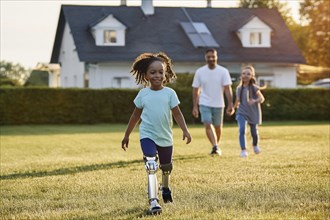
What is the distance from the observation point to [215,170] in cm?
1216

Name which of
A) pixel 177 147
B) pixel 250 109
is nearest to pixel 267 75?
pixel 177 147

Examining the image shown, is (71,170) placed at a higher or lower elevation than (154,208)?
Answer: lower

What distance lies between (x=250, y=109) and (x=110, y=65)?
3245 cm

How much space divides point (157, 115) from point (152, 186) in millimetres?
871

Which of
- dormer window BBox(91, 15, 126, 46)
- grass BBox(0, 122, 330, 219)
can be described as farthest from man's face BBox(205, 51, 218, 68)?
dormer window BBox(91, 15, 126, 46)

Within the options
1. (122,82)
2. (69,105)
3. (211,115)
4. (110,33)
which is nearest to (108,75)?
(122,82)

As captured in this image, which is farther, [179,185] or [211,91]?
[211,91]

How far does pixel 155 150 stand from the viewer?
835cm

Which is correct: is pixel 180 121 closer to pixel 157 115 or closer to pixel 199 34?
pixel 157 115

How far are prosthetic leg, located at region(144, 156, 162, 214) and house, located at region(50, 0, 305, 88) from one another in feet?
126

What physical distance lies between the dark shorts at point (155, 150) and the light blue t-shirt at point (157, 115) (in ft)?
0.14

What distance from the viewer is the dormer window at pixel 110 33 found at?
4759 centimetres

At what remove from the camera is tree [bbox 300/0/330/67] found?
8088 centimetres

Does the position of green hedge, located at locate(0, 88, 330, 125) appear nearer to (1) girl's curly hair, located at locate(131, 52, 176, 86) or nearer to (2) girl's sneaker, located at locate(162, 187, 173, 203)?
(1) girl's curly hair, located at locate(131, 52, 176, 86)
